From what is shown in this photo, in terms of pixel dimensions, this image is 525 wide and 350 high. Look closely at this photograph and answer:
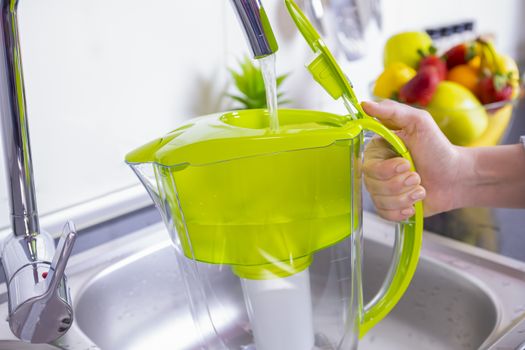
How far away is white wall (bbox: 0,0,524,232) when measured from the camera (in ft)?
2.13

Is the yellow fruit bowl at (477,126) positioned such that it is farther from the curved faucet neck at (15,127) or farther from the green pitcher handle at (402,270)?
the curved faucet neck at (15,127)

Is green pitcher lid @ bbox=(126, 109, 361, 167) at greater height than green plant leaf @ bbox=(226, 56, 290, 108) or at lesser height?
greater

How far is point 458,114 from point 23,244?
56 cm

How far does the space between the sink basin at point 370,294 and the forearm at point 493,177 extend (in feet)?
0.22

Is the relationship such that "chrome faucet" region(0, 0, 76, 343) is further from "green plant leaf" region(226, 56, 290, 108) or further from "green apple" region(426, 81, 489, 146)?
"green apple" region(426, 81, 489, 146)

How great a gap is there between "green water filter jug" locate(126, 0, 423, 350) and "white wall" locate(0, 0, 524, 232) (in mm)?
268

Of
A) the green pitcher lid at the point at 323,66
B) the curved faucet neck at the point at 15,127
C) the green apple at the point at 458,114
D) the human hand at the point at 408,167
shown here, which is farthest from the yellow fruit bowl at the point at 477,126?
the curved faucet neck at the point at 15,127

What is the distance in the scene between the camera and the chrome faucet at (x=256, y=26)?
15.3 inches

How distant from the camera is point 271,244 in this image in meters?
0.41

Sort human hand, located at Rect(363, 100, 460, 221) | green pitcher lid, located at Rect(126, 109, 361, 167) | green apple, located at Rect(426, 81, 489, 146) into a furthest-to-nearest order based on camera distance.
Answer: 1. green apple, located at Rect(426, 81, 489, 146)
2. human hand, located at Rect(363, 100, 460, 221)
3. green pitcher lid, located at Rect(126, 109, 361, 167)

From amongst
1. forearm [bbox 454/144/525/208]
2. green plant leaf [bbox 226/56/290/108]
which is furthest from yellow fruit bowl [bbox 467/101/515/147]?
green plant leaf [bbox 226/56/290/108]

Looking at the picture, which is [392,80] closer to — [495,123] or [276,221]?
[495,123]

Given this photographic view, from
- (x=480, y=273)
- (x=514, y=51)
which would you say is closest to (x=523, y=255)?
(x=480, y=273)

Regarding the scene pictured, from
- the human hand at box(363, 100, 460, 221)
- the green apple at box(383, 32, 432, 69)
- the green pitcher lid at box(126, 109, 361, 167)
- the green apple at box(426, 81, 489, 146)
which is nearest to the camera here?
the green pitcher lid at box(126, 109, 361, 167)
